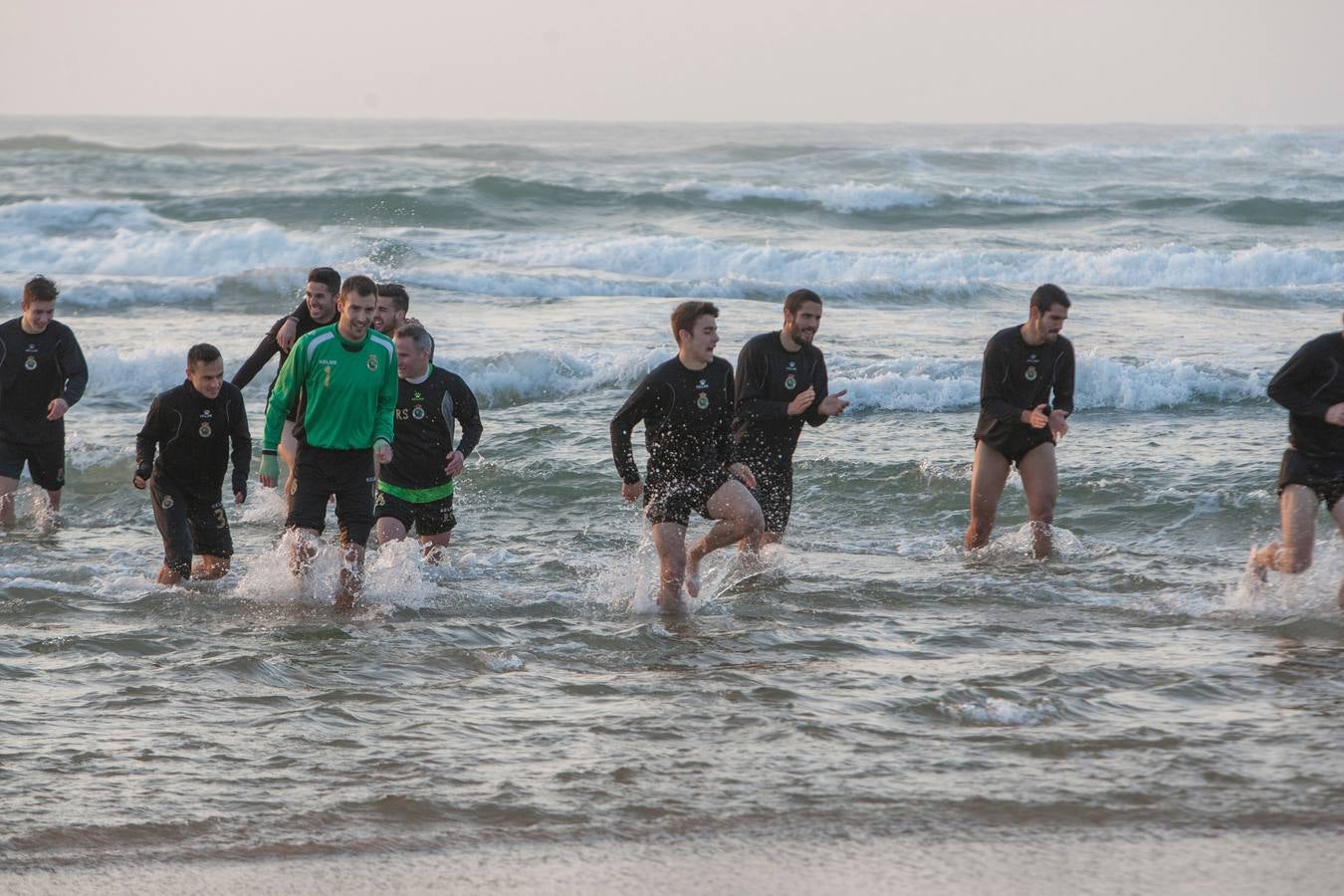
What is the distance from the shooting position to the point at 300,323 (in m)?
9.27

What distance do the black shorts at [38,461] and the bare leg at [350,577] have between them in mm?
3441

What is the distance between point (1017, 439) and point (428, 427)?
356 cm

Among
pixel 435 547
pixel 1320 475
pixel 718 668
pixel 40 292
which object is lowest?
pixel 718 668

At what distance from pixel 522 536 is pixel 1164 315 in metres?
12.8

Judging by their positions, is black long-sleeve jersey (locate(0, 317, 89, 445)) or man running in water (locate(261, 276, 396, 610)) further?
black long-sleeve jersey (locate(0, 317, 89, 445))

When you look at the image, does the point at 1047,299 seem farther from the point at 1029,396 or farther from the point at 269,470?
the point at 269,470

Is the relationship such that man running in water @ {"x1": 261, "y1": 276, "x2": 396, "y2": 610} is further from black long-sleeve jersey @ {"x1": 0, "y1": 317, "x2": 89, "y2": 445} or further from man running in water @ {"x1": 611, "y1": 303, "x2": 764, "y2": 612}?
black long-sleeve jersey @ {"x1": 0, "y1": 317, "x2": 89, "y2": 445}

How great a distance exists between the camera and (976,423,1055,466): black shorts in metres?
9.14

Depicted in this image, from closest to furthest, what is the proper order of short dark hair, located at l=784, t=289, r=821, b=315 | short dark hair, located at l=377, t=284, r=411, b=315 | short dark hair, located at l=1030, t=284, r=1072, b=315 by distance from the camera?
1. short dark hair, located at l=784, t=289, r=821, b=315
2. short dark hair, located at l=377, t=284, r=411, b=315
3. short dark hair, located at l=1030, t=284, r=1072, b=315

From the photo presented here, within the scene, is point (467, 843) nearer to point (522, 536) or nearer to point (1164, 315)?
point (522, 536)

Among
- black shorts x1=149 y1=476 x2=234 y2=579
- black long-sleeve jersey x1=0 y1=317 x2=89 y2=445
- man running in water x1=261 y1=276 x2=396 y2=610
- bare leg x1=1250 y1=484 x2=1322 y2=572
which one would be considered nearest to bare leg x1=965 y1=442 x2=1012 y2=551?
bare leg x1=1250 y1=484 x2=1322 y2=572

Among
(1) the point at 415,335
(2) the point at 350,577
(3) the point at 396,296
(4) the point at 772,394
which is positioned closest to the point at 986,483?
(4) the point at 772,394

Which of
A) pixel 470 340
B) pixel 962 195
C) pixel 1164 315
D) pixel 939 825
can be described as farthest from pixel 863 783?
pixel 962 195

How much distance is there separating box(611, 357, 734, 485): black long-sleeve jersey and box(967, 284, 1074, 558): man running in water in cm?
198
